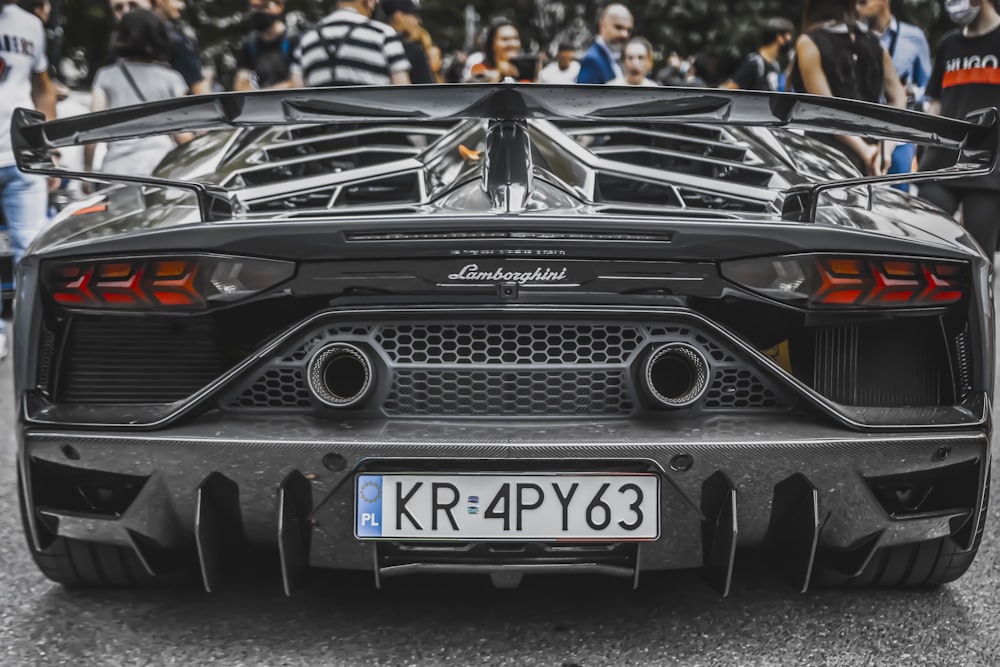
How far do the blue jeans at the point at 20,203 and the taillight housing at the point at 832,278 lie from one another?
14.9ft

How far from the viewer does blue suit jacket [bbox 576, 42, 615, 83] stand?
7922 millimetres

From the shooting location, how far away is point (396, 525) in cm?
228

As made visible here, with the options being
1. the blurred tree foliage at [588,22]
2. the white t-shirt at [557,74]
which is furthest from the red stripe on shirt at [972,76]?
the blurred tree foliage at [588,22]

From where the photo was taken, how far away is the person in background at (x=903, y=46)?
627 centimetres

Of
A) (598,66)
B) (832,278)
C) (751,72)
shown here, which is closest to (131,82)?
(598,66)

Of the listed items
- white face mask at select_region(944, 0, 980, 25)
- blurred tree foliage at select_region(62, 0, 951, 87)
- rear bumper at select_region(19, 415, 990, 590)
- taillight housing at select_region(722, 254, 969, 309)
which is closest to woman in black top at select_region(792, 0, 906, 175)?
white face mask at select_region(944, 0, 980, 25)

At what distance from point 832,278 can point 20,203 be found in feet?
15.5

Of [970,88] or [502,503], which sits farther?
[970,88]


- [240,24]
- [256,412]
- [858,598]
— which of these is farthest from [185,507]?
[240,24]

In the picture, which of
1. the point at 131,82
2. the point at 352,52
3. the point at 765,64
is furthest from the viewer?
the point at 765,64

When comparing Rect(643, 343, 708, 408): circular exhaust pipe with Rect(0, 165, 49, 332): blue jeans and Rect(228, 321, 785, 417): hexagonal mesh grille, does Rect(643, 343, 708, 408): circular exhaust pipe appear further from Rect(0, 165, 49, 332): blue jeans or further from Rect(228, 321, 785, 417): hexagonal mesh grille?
Rect(0, 165, 49, 332): blue jeans

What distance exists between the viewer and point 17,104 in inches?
232

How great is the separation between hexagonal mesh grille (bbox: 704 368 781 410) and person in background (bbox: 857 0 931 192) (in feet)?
13.1

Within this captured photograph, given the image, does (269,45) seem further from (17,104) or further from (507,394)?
(507,394)
